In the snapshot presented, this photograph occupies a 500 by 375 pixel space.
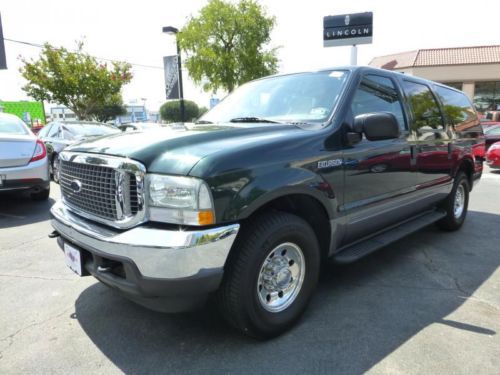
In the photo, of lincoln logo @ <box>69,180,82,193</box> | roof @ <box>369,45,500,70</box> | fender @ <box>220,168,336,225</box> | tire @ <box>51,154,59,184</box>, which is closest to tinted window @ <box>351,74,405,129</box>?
fender @ <box>220,168,336,225</box>

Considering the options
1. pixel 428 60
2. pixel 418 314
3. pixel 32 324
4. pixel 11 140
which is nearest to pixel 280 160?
pixel 418 314

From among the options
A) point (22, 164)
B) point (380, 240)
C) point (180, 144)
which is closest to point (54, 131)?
point (22, 164)

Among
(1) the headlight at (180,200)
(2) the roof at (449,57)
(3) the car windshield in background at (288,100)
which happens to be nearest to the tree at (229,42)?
(2) the roof at (449,57)

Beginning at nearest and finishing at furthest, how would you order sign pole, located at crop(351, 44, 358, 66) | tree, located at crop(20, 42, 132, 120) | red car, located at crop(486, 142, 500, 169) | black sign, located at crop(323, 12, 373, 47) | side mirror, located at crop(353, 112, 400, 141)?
side mirror, located at crop(353, 112, 400, 141) → red car, located at crop(486, 142, 500, 169) → sign pole, located at crop(351, 44, 358, 66) → black sign, located at crop(323, 12, 373, 47) → tree, located at crop(20, 42, 132, 120)

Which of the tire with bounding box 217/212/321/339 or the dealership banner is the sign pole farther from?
A: the tire with bounding box 217/212/321/339

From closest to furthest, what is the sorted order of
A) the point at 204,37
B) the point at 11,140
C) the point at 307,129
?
the point at 307,129 < the point at 11,140 < the point at 204,37

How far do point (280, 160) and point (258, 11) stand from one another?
24022 millimetres

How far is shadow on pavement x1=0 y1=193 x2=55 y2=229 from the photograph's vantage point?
5.61 m

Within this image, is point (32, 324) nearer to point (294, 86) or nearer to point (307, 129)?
point (307, 129)

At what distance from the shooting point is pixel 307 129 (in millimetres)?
2727

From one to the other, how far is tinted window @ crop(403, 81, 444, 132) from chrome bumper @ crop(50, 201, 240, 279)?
264cm

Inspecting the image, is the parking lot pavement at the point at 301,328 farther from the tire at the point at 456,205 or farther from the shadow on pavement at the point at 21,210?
the shadow on pavement at the point at 21,210

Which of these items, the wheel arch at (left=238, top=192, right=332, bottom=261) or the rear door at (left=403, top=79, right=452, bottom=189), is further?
the rear door at (left=403, top=79, right=452, bottom=189)

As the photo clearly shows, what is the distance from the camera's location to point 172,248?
6.40 ft
